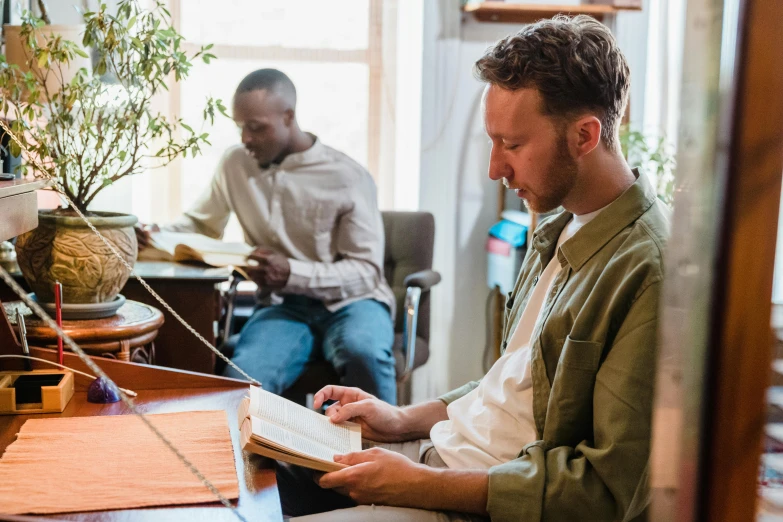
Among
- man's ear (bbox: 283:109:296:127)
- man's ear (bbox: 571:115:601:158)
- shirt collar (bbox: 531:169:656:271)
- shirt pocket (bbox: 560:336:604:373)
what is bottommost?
shirt pocket (bbox: 560:336:604:373)

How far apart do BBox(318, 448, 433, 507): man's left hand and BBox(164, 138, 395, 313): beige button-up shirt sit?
4.68ft

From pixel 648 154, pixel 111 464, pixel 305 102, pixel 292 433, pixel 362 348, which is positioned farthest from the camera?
pixel 305 102

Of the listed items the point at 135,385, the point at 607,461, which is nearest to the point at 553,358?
the point at 607,461

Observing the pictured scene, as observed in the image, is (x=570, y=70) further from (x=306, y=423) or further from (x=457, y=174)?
(x=457, y=174)

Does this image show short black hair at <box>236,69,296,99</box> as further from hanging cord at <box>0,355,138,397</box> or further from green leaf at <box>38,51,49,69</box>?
hanging cord at <box>0,355,138,397</box>

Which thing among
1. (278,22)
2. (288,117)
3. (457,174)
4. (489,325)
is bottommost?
(489,325)

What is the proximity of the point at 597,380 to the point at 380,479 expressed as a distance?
32cm

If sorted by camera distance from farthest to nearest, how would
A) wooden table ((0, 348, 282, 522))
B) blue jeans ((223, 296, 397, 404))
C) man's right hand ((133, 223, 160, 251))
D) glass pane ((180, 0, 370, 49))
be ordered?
glass pane ((180, 0, 370, 49)), man's right hand ((133, 223, 160, 251)), blue jeans ((223, 296, 397, 404)), wooden table ((0, 348, 282, 522))

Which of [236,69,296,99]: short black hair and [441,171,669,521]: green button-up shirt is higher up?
[236,69,296,99]: short black hair

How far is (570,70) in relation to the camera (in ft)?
4.15

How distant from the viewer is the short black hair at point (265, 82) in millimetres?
2730

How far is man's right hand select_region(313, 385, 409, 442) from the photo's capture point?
4.53ft

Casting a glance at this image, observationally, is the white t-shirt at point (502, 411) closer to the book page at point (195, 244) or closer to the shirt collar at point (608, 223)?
the shirt collar at point (608, 223)

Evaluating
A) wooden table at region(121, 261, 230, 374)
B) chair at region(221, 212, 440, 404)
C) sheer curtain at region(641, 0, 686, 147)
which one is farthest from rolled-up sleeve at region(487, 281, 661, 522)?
sheer curtain at region(641, 0, 686, 147)
